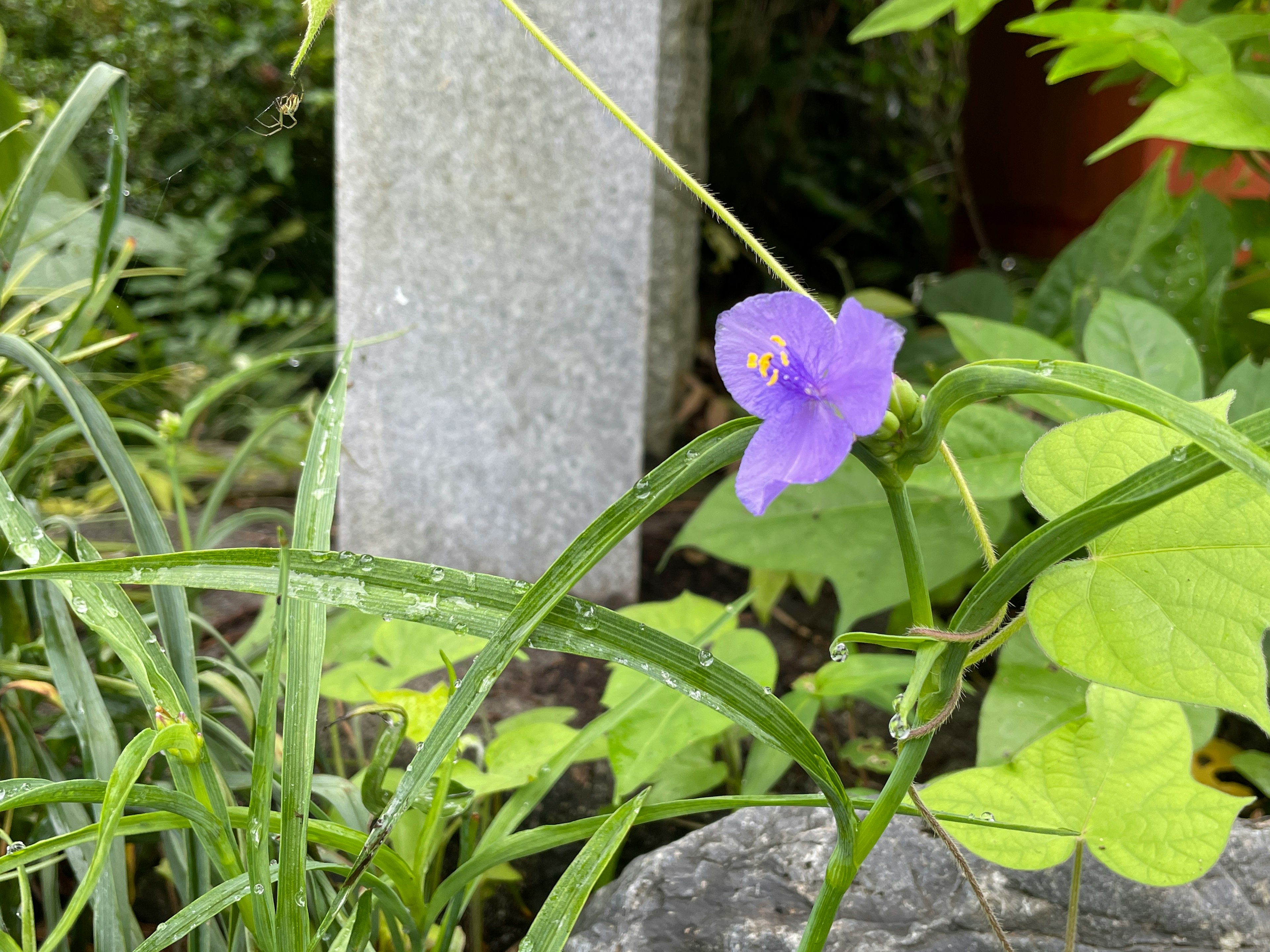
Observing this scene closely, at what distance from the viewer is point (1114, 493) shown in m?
0.38

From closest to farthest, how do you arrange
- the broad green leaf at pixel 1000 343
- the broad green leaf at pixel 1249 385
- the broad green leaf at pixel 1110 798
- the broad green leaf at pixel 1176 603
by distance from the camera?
1. the broad green leaf at pixel 1176 603
2. the broad green leaf at pixel 1110 798
3. the broad green leaf at pixel 1249 385
4. the broad green leaf at pixel 1000 343

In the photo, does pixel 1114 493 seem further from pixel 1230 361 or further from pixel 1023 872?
pixel 1230 361

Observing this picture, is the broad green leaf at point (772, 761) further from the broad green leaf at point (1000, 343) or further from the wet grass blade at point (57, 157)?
the wet grass blade at point (57, 157)

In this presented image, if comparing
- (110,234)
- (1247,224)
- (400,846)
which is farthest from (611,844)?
(1247,224)

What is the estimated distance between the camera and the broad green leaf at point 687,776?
963 millimetres

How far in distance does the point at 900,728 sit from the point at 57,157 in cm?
90

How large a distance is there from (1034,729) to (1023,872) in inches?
9.4

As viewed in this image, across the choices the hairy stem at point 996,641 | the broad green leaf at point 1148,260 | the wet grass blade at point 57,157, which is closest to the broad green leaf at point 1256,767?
the broad green leaf at point 1148,260

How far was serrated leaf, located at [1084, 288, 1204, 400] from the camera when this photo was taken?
101 cm

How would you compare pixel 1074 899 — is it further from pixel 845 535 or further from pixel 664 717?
pixel 845 535

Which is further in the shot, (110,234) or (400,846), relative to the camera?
(110,234)

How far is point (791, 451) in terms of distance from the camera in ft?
1.25

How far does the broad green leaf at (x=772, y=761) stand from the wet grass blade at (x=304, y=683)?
0.49 m

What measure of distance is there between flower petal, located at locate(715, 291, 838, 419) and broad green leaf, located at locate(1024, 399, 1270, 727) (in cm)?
18
